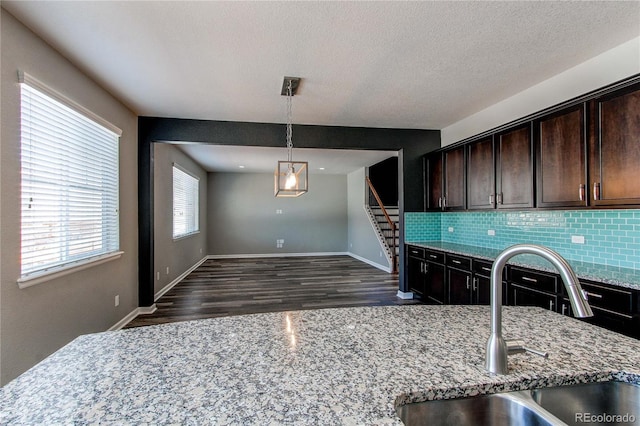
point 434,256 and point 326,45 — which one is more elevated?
point 326,45

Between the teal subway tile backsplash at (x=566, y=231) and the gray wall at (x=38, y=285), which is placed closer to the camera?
the gray wall at (x=38, y=285)

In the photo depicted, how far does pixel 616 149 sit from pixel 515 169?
95 centimetres

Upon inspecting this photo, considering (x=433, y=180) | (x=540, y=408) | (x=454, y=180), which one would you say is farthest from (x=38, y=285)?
(x=433, y=180)

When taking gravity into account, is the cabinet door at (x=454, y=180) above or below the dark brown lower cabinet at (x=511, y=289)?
above

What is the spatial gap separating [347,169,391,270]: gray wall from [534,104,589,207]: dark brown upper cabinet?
422 centimetres

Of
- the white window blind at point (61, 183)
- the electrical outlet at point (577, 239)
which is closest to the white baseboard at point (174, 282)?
the white window blind at point (61, 183)

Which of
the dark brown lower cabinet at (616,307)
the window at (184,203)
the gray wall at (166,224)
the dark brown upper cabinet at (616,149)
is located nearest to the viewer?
the dark brown lower cabinet at (616,307)

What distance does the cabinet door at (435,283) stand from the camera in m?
3.96

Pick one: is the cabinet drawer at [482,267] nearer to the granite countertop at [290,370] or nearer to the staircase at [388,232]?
the granite countertop at [290,370]

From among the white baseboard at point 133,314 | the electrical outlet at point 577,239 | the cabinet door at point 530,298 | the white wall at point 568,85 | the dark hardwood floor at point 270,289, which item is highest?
the white wall at point 568,85

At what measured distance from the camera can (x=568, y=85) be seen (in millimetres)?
2873

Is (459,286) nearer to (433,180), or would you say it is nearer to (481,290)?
(481,290)

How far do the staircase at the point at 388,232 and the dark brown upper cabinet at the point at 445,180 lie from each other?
86.3 inches

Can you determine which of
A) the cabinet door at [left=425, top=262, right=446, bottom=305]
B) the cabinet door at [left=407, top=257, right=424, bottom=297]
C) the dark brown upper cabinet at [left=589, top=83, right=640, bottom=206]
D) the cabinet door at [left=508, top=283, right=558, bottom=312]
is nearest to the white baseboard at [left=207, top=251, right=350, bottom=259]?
the cabinet door at [left=407, top=257, right=424, bottom=297]
